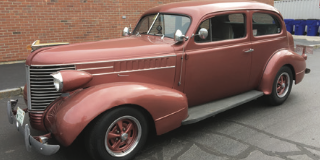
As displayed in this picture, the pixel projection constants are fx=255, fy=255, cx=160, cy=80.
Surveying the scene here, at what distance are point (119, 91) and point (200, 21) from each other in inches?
62.4

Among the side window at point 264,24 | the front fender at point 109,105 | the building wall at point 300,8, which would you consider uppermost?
the building wall at point 300,8

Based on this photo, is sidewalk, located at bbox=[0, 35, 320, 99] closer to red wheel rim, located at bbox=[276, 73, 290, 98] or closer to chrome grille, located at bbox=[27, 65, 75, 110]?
chrome grille, located at bbox=[27, 65, 75, 110]

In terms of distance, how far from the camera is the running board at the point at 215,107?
10.9 feet

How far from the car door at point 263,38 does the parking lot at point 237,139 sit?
670 mm

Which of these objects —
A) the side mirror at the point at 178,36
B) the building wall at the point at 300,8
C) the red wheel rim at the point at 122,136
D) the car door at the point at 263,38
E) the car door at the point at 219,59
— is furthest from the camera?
the building wall at the point at 300,8

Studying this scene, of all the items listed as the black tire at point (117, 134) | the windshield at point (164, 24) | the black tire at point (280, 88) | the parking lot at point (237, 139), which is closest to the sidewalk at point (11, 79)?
the parking lot at point (237, 139)

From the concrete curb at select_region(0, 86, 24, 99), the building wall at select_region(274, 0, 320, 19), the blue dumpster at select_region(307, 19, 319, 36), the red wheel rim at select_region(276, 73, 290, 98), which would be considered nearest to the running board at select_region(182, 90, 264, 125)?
the red wheel rim at select_region(276, 73, 290, 98)

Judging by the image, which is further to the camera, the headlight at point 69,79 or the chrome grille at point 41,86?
the chrome grille at point 41,86

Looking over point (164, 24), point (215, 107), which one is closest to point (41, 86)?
point (164, 24)

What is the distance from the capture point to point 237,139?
11.2 ft

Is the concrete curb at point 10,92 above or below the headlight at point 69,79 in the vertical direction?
below

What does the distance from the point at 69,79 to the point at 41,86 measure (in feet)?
1.55

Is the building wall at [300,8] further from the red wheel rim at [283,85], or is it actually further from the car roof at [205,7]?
the car roof at [205,7]

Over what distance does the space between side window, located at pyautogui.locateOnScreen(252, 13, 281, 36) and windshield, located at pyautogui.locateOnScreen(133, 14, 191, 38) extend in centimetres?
127
